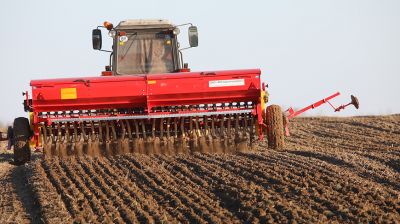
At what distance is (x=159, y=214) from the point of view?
8086 mm

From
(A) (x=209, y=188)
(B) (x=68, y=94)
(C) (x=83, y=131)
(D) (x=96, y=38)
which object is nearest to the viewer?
(A) (x=209, y=188)

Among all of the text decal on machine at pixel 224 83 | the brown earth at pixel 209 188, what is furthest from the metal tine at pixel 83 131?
the text decal on machine at pixel 224 83

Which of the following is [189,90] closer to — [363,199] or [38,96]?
[38,96]

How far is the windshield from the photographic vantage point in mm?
13258

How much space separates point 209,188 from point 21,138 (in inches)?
144

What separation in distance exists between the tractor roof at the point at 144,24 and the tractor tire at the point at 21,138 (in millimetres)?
2420

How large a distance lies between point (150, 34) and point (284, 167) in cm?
400

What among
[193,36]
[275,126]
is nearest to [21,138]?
[193,36]

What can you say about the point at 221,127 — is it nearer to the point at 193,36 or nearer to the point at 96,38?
the point at 193,36

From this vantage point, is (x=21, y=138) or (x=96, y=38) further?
(x=96, y=38)

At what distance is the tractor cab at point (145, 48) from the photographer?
13266mm

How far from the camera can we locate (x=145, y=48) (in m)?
13.3

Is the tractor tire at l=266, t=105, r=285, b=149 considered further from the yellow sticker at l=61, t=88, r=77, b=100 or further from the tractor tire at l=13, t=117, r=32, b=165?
the tractor tire at l=13, t=117, r=32, b=165

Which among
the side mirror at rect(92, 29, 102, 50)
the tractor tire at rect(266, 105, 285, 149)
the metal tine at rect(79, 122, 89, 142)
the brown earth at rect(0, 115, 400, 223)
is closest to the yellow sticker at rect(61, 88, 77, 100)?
the metal tine at rect(79, 122, 89, 142)
